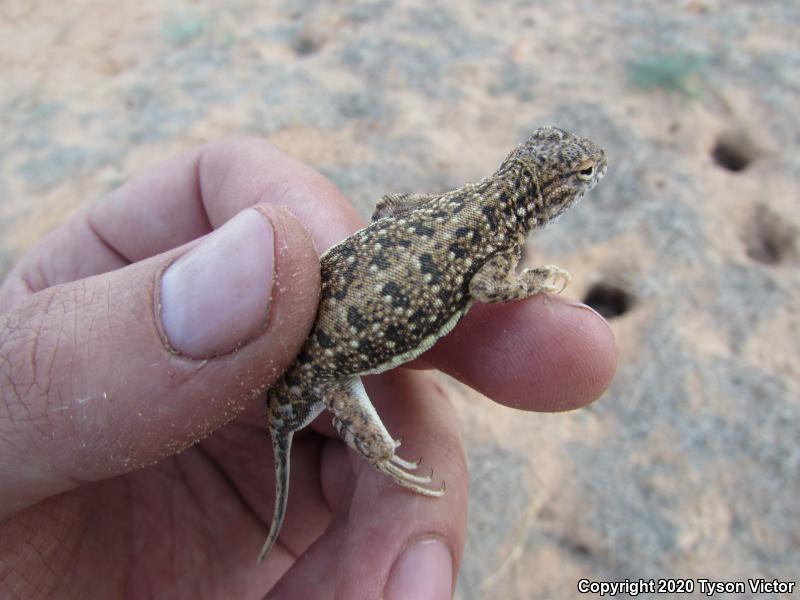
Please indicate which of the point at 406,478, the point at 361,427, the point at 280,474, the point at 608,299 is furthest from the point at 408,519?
the point at 608,299

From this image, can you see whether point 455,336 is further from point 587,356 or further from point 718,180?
point 718,180

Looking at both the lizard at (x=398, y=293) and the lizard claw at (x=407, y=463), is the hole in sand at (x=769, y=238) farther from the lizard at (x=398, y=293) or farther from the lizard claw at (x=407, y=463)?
the lizard claw at (x=407, y=463)

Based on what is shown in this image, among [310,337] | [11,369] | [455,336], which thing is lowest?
[455,336]

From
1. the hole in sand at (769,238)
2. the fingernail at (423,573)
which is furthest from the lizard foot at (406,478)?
the hole in sand at (769,238)

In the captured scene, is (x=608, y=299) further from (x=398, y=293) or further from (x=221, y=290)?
(x=221, y=290)

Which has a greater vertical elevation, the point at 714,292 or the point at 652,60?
the point at 652,60

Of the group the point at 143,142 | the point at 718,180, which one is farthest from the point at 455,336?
the point at 143,142

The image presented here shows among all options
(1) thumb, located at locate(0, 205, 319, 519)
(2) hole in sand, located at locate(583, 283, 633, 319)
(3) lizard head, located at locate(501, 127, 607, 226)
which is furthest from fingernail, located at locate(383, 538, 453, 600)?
(2) hole in sand, located at locate(583, 283, 633, 319)
